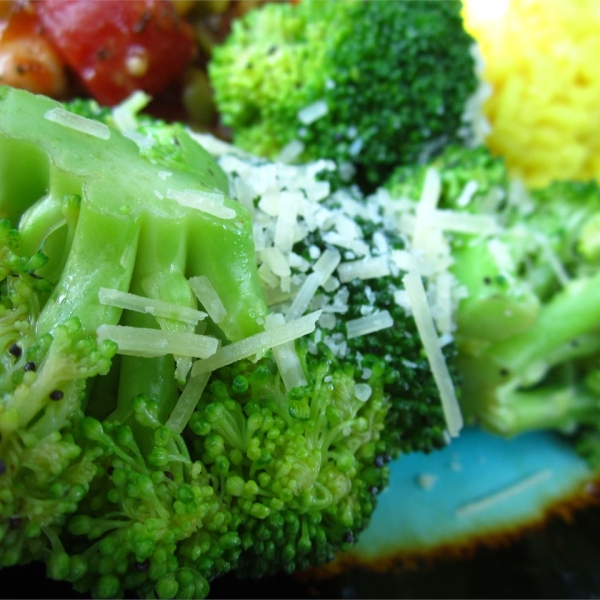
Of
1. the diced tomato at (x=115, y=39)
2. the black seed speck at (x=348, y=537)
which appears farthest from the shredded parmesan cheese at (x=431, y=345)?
the diced tomato at (x=115, y=39)

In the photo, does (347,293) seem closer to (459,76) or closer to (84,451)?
(84,451)

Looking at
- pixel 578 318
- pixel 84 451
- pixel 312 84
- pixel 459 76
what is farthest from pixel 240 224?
pixel 459 76

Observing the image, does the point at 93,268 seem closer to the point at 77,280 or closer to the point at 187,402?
the point at 77,280

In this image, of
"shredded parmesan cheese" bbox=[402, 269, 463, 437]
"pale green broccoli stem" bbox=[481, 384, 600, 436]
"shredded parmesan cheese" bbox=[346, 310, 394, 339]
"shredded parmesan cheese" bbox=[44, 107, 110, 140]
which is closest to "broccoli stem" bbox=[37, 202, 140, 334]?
"shredded parmesan cheese" bbox=[44, 107, 110, 140]

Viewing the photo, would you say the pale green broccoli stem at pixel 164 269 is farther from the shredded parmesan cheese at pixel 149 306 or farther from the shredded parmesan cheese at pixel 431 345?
the shredded parmesan cheese at pixel 431 345

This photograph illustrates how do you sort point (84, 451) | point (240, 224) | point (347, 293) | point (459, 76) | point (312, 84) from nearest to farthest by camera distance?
point (84, 451) < point (240, 224) < point (347, 293) < point (312, 84) < point (459, 76)

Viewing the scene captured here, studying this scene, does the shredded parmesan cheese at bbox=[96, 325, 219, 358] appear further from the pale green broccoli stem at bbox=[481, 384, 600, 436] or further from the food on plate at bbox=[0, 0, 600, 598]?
the pale green broccoli stem at bbox=[481, 384, 600, 436]
